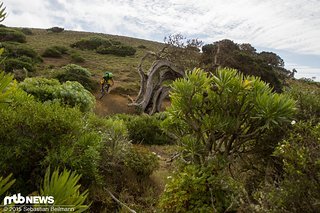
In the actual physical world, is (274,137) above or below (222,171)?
above

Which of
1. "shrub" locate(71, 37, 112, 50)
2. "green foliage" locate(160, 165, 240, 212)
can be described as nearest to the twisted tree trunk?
"green foliage" locate(160, 165, 240, 212)

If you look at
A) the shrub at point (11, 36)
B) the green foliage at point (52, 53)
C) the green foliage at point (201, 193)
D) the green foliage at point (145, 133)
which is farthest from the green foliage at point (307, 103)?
the shrub at point (11, 36)

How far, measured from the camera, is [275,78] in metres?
19.6

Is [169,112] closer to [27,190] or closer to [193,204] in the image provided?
[193,204]

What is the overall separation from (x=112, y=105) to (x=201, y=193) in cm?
1406

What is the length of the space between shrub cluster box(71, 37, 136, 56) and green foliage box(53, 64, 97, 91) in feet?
55.2

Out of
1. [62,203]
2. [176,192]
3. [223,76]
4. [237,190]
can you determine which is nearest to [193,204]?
[176,192]

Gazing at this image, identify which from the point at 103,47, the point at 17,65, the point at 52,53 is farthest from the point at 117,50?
the point at 17,65

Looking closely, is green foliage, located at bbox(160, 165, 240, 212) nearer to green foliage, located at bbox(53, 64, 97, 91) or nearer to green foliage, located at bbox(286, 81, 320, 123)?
green foliage, located at bbox(286, 81, 320, 123)

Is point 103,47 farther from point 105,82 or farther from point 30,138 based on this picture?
point 30,138

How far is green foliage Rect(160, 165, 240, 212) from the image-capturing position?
162 inches

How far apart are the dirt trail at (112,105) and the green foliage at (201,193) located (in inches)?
486

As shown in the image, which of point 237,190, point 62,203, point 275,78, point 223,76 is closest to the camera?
point 62,203

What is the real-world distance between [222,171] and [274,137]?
41.9 inches
